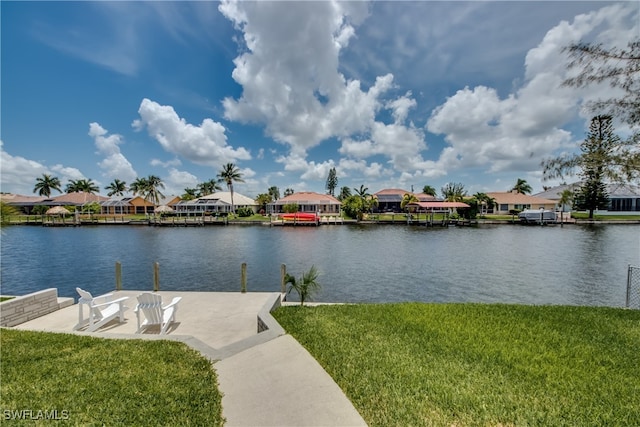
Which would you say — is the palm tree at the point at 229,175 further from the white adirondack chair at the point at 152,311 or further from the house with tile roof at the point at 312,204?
the white adirondack chair at the point at 152,311

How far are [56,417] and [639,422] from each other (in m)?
6.49

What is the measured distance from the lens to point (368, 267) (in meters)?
18.2

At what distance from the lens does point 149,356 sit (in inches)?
186

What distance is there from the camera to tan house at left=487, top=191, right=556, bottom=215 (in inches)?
2552

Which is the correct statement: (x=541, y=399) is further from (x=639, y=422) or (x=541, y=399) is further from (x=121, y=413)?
(x=121, y=413)

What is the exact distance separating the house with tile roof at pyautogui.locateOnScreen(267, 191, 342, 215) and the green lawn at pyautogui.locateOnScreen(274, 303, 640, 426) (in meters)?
51.9

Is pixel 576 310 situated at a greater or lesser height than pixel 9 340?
lesser

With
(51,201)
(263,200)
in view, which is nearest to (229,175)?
(263,200)

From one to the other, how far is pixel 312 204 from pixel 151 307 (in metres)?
52.8

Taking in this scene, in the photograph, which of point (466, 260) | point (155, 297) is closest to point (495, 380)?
point (155, 297)

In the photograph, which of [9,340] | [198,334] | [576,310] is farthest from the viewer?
[576,310]

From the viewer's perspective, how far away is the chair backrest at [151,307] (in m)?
6.89

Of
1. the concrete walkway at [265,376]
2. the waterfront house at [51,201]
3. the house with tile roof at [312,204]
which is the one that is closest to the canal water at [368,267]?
the concrete walkway at [265,376]

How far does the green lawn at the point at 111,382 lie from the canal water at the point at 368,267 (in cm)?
822
